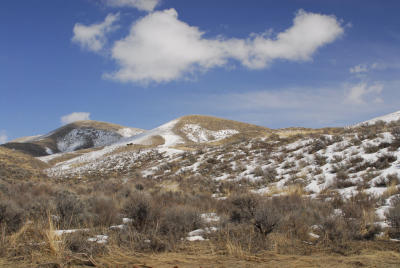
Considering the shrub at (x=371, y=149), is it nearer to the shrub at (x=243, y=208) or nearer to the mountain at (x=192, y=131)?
the shrub at (x=243, y=208)

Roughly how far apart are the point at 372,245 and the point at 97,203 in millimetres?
6792

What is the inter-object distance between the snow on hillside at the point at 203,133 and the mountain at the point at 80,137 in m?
42.1

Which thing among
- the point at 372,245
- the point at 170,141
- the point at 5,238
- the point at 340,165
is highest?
the point at 170,141

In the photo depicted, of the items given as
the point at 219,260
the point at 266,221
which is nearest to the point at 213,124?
the point at 266,221

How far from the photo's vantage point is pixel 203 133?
77125 millimetres

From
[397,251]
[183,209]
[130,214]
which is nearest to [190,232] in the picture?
[183,209]

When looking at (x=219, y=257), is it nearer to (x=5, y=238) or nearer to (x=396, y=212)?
(x=396, y=212)

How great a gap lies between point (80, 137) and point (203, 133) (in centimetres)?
6202

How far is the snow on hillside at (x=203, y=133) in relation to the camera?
7332 centimetres

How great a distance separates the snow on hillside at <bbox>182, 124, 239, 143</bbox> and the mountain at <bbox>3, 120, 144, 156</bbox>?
4214cm

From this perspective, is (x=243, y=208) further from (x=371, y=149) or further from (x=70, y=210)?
(x=371, y=149)

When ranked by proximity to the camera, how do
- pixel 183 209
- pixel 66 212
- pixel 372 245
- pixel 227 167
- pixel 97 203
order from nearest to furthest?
pixel 372 245 < pixel 183 209 < pixel 66 212 < pixel 97 203 < pixel 227 167

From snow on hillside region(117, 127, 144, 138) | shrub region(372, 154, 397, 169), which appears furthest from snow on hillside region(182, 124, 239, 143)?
shrub region(372, 154, 397, 169)

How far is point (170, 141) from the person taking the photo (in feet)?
215
